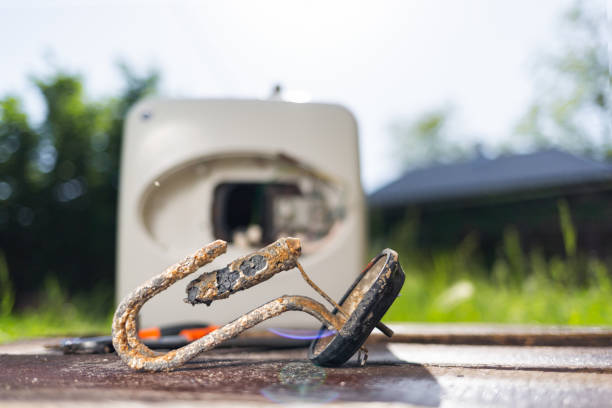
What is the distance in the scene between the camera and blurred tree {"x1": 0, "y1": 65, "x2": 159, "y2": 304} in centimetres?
532

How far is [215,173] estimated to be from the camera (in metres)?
1.75

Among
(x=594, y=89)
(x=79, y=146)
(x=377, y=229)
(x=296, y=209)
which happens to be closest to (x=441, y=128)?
(x=594, y=89)

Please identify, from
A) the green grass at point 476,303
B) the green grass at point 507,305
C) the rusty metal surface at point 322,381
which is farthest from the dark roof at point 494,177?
the rusty metal surface at point 322,381

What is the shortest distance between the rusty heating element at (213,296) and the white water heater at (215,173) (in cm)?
79

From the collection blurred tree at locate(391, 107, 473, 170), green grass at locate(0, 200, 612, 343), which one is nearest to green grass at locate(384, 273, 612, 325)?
green grass at locate(0, 200, 612, 343)

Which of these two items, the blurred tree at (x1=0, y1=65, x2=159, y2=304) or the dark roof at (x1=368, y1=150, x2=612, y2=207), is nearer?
the blurred tree at (x1=0, y1=65, x2=159, y2=304)

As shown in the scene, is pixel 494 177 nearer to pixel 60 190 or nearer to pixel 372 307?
pixel 60 190

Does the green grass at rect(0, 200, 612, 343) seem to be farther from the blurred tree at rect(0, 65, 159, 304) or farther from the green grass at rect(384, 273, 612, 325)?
the blurred tree at rect(0, 65, 159, 304)

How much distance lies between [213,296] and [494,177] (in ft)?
26.6

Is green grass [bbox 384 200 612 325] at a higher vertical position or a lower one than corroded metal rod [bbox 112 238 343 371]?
lower

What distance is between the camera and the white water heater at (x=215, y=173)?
5.37ft

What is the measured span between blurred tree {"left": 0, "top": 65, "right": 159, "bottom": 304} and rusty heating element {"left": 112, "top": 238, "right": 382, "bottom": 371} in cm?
510

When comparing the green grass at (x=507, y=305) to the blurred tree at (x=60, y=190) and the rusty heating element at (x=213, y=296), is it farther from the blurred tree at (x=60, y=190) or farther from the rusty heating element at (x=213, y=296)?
the blurred tree at (x=60, y=190)

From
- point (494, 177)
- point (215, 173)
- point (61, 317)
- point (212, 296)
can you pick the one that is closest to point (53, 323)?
point (61, 317)
